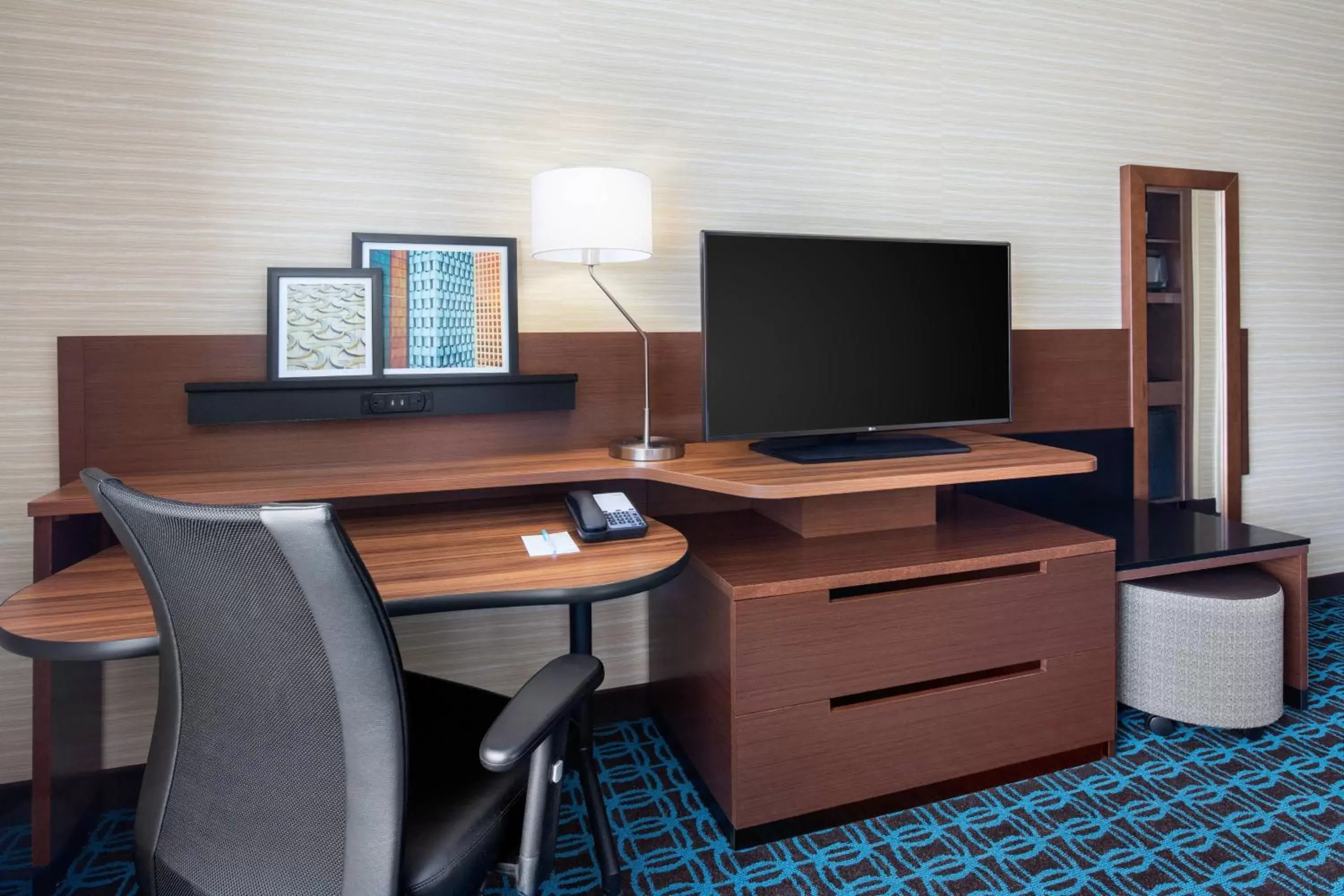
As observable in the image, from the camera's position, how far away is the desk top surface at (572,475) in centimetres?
162

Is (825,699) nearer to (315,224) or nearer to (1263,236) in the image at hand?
(315,224)

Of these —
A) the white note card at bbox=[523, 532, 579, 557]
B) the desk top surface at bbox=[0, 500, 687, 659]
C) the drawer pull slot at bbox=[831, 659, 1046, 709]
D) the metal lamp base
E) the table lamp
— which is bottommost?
the drawer pull slot at bbox=[831, 659, 1046, 709]

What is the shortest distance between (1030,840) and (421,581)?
1402 millimetres

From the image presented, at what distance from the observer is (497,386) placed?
2020mm

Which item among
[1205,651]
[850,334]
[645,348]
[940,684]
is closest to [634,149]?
[645,348]

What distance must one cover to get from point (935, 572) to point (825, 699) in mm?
384

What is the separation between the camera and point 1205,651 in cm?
204

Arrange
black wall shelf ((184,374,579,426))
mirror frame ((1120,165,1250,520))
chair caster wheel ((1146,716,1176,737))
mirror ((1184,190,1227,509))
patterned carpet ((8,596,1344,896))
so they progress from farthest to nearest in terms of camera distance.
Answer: mirror ((1184,190,1227,509))
mirror frame ((1120,165,1250,520))
chair caster wheel ((1146,716,1176,737))
black wall shelf ((184,374,579,426))
patterned carpet ((8,596,1344,896))

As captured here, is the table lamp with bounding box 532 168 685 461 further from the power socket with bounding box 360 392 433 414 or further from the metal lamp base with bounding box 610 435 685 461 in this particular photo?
the power socket with bounding box 360 392 433 414

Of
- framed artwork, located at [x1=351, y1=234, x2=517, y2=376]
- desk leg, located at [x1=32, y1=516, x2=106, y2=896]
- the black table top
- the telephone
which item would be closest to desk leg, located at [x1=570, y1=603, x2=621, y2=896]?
the telephone

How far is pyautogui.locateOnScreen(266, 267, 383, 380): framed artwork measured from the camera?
6.13ft

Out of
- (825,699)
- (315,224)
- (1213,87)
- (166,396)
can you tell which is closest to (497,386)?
(315,224)

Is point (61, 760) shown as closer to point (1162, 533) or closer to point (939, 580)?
point (939, 580)

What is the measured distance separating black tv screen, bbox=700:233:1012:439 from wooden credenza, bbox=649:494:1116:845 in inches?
12.8
